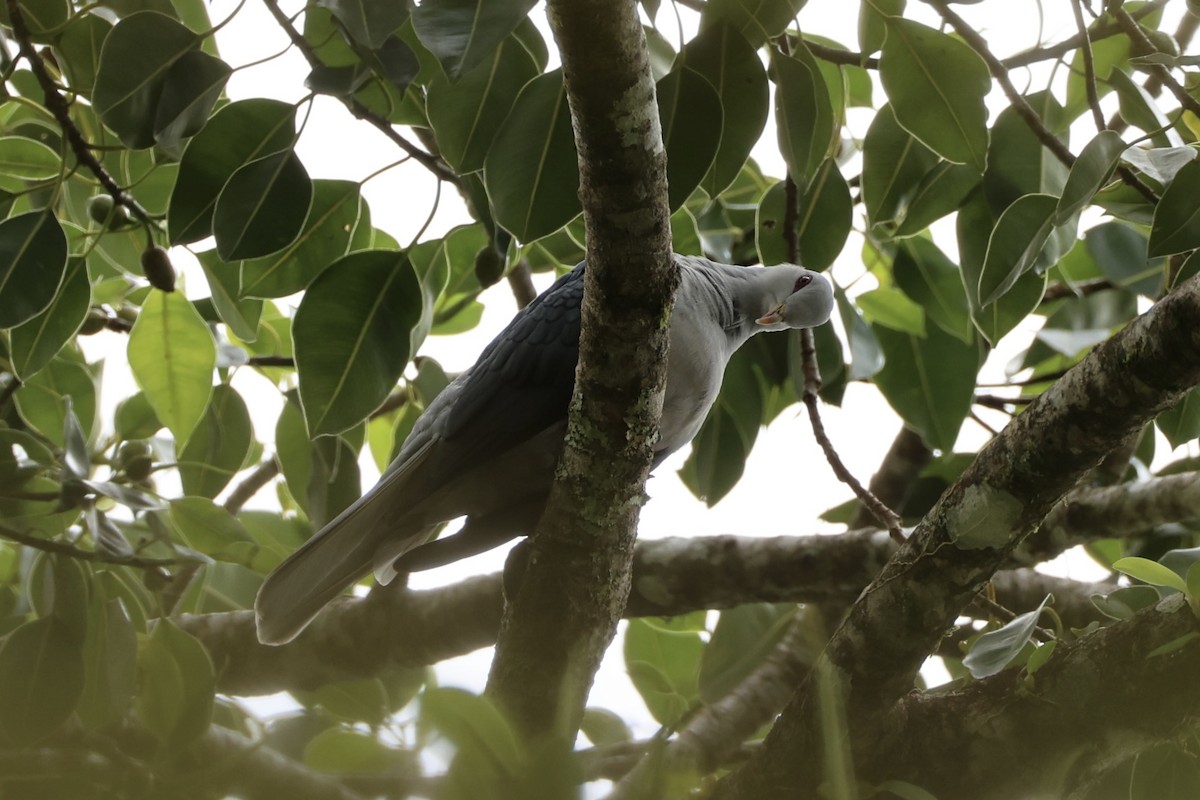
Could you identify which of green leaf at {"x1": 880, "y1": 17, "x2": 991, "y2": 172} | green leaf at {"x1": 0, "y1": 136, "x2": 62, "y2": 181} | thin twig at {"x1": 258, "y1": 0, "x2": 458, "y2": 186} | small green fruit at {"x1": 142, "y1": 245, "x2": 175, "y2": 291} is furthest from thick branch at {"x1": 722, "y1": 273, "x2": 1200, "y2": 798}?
green leaf at {"x1": 0, "y1": 136, "x2": 62, "y2": 181}

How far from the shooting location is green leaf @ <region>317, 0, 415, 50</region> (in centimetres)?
122

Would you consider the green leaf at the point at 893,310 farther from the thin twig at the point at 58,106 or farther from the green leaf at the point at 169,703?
the green leaf at the point at 169,703

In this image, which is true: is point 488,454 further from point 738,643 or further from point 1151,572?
point 1151,572

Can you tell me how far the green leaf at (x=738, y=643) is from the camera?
5.19 feet

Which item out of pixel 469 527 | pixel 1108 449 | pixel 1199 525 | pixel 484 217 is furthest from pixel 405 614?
pixel 1199 525

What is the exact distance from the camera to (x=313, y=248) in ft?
6.19

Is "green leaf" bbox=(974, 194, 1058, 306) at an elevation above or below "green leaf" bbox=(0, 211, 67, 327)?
below

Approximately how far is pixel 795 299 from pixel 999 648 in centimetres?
99

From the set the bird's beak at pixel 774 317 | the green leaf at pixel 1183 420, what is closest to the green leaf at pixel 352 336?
the bird's beak at pixel 774 317

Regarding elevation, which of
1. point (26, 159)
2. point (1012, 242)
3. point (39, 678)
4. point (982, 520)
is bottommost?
point (982, 520)

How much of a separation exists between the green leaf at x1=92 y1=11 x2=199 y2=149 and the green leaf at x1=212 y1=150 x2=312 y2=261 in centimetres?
15

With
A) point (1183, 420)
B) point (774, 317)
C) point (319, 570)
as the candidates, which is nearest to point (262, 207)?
point (319, 570)

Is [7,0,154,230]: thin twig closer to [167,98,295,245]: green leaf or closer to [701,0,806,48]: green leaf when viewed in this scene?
[167,98,295,245]: green leaf

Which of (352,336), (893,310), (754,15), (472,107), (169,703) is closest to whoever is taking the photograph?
(169,703)
